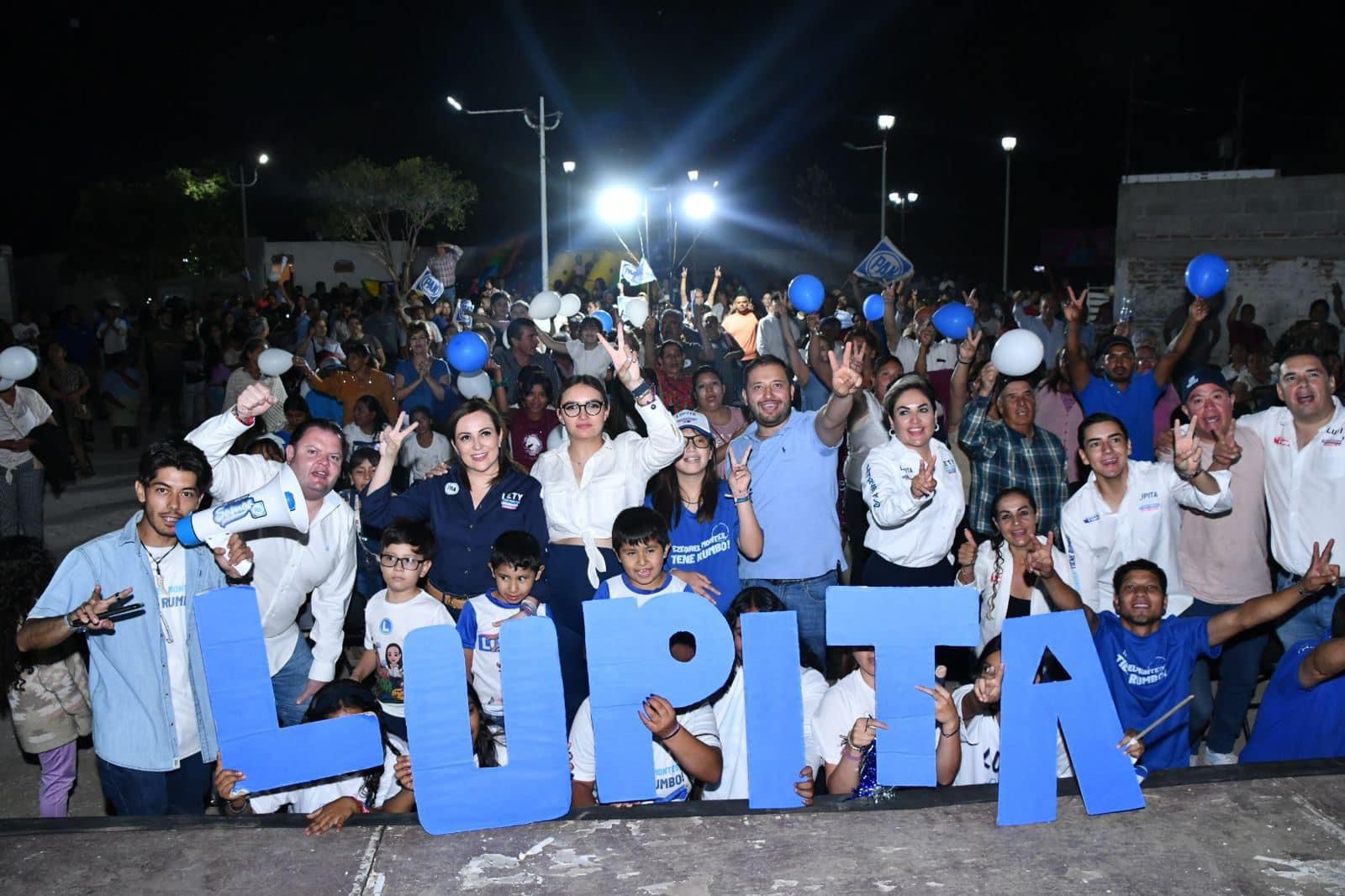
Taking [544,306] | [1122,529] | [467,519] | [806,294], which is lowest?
[1122,529]

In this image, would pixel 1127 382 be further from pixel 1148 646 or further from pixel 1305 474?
pixel 1148 646

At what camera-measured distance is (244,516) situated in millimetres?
3783

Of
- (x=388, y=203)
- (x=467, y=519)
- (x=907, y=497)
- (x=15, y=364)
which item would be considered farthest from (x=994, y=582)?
(x=388, y=203)

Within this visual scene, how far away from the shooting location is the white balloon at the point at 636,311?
1612 cm

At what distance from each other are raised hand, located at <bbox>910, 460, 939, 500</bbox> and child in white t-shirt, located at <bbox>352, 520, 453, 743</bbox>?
79.2 inches

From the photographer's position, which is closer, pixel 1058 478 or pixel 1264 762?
pixel 1264 762

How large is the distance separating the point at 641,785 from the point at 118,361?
12958mm

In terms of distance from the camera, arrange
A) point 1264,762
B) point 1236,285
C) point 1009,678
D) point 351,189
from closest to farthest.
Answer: point 1009,678
point 1264,762
point 1236,285
point 351,189

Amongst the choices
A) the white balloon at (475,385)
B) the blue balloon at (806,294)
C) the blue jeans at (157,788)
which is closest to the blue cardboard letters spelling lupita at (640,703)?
the blue jeans at (157,788)

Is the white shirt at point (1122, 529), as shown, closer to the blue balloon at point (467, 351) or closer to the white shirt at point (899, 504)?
the white shirt at point (899, 504)

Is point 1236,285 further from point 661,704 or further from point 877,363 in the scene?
point 661,704

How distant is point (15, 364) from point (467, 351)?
317 cm

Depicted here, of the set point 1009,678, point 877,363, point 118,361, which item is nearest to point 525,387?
point 877,363

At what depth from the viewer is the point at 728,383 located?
11594 millimetres
